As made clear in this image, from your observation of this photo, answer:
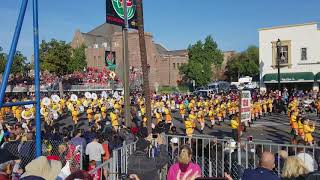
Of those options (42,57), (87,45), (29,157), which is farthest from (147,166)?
(87,45)

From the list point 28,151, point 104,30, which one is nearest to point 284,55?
point 28,151

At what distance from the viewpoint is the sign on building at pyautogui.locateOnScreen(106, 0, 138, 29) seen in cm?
1642

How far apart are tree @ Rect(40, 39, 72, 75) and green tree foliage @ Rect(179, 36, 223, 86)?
22.8m

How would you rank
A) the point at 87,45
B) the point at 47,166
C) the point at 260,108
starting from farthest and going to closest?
the point at 87,45 < the point at 260,108 < the point at 47,166

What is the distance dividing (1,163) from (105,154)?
4482mm

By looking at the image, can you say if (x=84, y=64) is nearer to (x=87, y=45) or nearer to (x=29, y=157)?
(x=87, y=45)

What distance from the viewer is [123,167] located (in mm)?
8812

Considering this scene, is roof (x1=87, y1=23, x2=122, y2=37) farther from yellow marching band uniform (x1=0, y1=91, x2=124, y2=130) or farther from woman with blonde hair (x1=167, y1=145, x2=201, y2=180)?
woman with blonde hair (x1=167, y1=145, x2=201, y2=180)

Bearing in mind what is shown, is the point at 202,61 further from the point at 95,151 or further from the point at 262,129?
the point at 95,151

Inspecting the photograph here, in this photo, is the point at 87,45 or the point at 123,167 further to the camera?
the point at 87,45

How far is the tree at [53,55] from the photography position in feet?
186

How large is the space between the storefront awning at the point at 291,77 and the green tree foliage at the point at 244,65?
32.5 metres

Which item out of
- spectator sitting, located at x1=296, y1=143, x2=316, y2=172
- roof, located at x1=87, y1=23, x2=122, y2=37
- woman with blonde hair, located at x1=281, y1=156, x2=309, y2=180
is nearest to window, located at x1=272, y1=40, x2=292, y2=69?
spectator sitting, located at x1=296, y1=143, x2=316, y2=172

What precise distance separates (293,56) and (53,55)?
3183 centimetres
